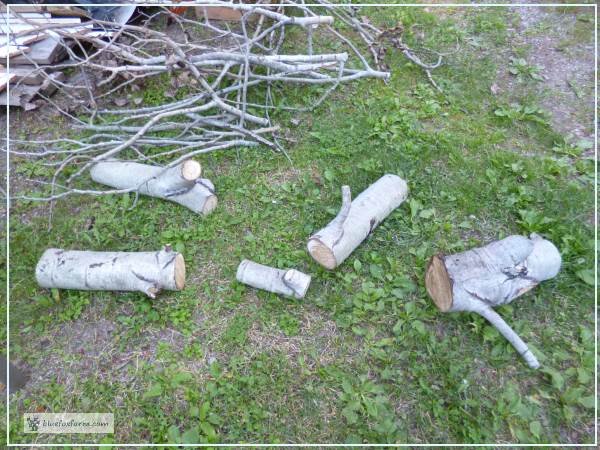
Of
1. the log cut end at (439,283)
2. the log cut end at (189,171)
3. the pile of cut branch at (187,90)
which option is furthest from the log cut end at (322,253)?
the pile of cut branch at (187,90)

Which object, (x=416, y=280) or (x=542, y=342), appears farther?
(x=416, y=280)

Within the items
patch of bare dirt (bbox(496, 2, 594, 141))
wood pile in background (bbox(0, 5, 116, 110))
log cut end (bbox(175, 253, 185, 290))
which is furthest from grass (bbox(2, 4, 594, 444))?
wood pile in background (bbox(0, 5, 116, 110))

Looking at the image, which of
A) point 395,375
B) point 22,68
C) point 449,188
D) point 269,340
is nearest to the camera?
point 395,375

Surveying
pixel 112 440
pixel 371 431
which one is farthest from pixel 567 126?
pixel 112 440

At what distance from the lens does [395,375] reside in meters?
2.37

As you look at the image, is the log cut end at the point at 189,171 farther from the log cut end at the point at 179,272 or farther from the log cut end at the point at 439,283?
the log cut end at the point at 439,283

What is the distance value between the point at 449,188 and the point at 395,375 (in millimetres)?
1528

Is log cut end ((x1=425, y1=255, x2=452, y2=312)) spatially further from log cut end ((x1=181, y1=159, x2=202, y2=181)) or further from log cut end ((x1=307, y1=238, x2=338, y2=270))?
log cut end ((x1=181, y1=159, x2=202, y2=181))

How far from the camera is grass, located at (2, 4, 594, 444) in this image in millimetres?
2279

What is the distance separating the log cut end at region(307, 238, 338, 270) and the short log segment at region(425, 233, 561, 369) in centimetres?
63

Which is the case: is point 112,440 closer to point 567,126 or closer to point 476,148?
point 476,148

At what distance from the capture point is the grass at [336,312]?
228cm

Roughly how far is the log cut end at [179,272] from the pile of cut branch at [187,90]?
29.0 inches

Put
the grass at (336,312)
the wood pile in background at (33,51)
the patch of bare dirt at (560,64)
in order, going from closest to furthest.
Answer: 1. the grass at (336,312)
2. the patch of bare dirt at (560,64)
3. the wood pile in background at (33,51)
